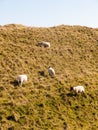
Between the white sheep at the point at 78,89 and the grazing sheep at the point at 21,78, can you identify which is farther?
the white sheep at the point at 78,89

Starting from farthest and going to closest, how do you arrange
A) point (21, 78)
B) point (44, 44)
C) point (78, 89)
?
point (44, 44)
point (78, 89)
point (21, 78)

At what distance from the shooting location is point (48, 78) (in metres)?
35.6

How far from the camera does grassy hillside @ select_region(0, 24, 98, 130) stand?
28.3m

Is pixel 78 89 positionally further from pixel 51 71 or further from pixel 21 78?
pixel 21 78

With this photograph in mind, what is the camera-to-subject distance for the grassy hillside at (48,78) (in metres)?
28.3

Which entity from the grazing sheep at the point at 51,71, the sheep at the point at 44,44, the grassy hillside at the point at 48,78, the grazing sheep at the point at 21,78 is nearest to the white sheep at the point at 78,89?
the grassy hillside at the point at 48,78

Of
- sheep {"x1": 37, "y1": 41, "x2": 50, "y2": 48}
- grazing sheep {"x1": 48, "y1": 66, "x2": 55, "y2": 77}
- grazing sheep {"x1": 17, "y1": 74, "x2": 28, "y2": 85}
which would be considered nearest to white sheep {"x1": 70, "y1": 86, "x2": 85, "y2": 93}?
grazing sheep {"x1": 48, "y1": 66, "x2": 55, "y2": 77}

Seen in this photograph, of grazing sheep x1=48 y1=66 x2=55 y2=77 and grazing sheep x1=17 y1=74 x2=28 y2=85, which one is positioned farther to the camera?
grazing sheep x1=48 y1=66 x2=55 y2=77

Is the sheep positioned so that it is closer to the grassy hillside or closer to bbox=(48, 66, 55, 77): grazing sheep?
the grassy hillside

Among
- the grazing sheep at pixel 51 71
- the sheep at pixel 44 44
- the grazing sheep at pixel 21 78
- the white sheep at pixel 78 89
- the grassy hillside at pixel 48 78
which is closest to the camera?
the grassy hillside at pixel 48 78

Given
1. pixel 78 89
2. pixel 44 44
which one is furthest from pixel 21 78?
pixel 44 44

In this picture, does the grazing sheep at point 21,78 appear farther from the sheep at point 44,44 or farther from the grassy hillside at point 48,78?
the sheep at point 44,44

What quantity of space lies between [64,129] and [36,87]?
7.17 m

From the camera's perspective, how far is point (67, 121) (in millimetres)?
28703
